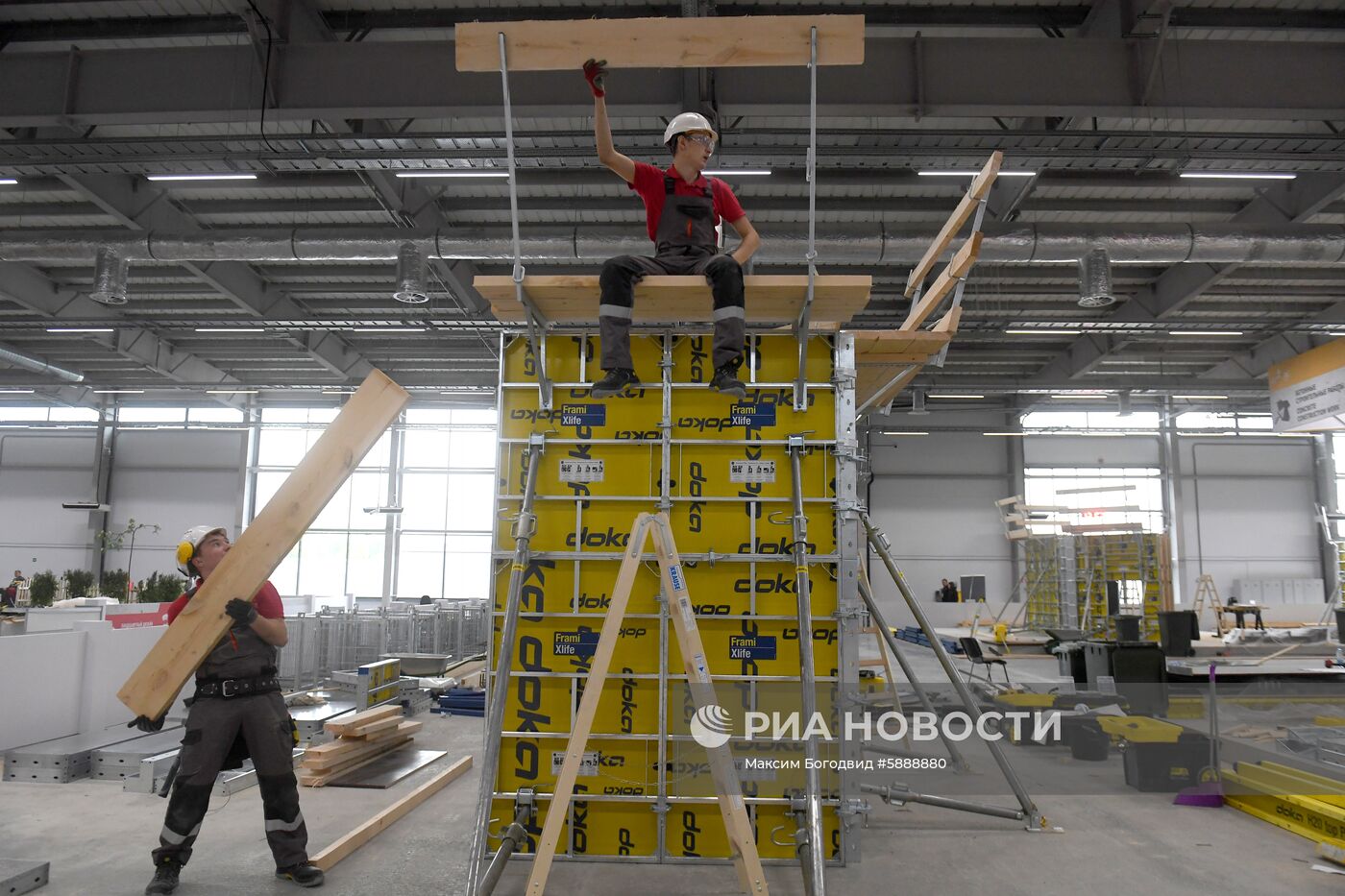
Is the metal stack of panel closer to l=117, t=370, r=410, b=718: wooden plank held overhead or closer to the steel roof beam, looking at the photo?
l=117, t=370, r=410, b=718: wooden plank held overhead

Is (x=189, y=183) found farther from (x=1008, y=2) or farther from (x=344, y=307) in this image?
(x=1008, y=2)

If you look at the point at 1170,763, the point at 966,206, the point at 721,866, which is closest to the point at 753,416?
the point at 966,206

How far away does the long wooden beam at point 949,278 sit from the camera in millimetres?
5918

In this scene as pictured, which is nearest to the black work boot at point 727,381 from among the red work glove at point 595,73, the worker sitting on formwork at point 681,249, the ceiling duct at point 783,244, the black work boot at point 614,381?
the worker sitting on formwork at point 681,249

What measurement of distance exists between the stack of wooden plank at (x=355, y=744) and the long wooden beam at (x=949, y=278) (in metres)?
7.14

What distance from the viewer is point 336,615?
17.1 meters

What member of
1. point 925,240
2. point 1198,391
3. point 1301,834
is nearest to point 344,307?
point 925,240

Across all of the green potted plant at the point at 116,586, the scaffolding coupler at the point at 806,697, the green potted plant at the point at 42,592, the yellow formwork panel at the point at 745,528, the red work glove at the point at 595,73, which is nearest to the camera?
the red work glove at the point at 595,73

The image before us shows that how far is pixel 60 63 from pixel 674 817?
34.9 ft

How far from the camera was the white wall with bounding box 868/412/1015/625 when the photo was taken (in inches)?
1108

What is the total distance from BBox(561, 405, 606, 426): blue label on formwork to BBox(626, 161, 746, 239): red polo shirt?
1.35 meters

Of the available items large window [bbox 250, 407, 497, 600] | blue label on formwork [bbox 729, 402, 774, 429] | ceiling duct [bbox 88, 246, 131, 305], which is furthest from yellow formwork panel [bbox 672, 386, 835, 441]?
large window [bbox 250, 407, 497, 600]

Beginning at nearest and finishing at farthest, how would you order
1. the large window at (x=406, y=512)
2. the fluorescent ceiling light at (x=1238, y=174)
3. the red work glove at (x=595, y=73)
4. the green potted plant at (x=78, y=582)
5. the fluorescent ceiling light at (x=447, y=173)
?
the red work glove at (x=595, y=73)
the fluorescent ceiling light at (x=1238, y=174)
the fluorescent ceiling light at (x=447, y=173)
the green potted plant at (x=78, y=582)
the large window at (x=406, y=512)

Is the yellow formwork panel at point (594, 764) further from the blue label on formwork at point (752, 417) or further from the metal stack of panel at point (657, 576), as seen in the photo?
the blue label on formwork at point (752, 417)
